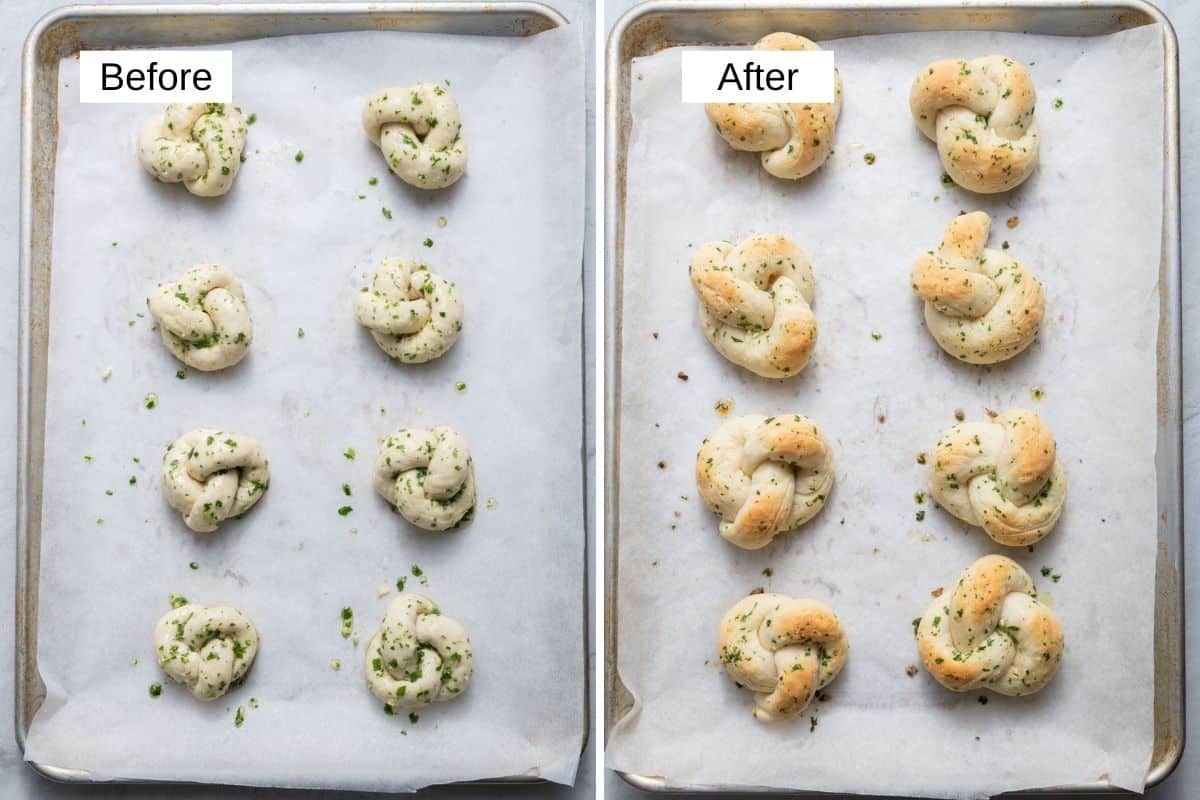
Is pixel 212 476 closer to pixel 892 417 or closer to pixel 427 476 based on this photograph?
pixel 427 476

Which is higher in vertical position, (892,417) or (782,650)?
(892,417)

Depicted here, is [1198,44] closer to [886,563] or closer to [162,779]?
[886,563]

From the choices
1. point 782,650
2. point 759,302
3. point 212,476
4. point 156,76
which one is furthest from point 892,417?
point 156,76

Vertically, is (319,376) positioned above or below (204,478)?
above

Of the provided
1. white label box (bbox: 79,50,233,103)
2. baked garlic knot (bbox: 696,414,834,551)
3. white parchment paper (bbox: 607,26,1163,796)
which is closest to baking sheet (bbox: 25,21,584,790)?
white label box (bbox: 79,50,233,103)

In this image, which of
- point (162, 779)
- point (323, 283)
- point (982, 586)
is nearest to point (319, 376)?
point (323, 283)

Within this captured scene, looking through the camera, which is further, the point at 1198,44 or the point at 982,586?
the point at 1198,44

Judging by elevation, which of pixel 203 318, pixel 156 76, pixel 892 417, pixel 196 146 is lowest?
pixel 892 417
